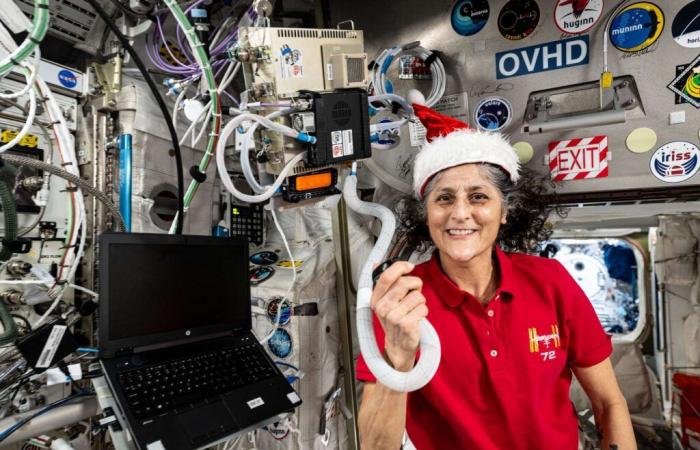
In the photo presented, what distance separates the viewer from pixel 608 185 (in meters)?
1.59

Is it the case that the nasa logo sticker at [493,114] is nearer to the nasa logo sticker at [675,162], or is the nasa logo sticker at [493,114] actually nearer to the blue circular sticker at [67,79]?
the nasa logo sticker at [675,162]

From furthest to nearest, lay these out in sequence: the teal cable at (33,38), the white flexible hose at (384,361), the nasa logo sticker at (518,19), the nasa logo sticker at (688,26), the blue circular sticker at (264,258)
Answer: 1. the blue circular sticker at (264,258)
2. the nasa logo sticker at (518,19)
3. the nasa logo sticker at (688,26)
4. the teal cable at (33,38)
5. the white flexible hose at (384,361)

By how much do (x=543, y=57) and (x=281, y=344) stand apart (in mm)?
1761

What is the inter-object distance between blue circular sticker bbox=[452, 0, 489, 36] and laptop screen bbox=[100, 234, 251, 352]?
57.2 inches

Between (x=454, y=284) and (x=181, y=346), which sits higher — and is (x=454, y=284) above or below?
above

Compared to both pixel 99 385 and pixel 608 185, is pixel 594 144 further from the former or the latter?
pixel 99 385

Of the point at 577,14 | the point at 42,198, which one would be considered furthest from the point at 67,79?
the point at 577,14

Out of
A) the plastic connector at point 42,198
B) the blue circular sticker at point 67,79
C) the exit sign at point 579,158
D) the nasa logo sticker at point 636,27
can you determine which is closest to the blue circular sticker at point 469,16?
the nasa logo sticker at point 636,27

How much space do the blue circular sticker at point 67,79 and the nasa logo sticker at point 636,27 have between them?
220 centimetres

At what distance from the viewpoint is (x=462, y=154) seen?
127 centimetres

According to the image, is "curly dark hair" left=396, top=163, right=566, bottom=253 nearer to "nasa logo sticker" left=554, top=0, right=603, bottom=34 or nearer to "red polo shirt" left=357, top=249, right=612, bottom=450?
"red polo shirt" left=357, top=249, right=612, bottom=450

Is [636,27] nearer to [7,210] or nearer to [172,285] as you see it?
[172,285]

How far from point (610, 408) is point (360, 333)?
3.42 ft

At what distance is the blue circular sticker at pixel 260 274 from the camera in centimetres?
184
